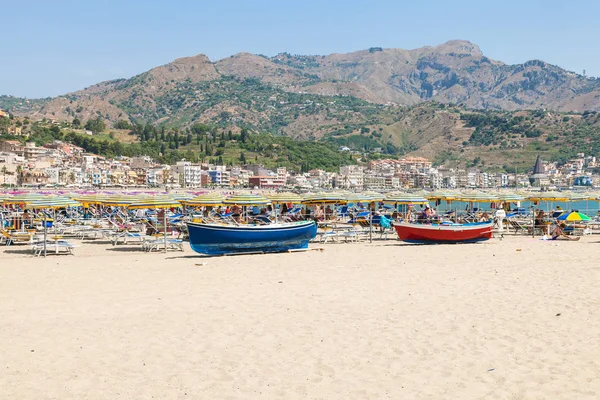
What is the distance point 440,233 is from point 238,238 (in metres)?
7.55

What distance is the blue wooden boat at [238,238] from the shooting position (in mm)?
17219

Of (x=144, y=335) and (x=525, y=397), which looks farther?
(x=144, y=335)

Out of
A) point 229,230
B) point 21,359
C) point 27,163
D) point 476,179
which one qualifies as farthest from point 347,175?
Answer: point 21,359

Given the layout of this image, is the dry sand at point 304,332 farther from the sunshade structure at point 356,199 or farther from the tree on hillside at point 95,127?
the tree on hillside at point 95,127

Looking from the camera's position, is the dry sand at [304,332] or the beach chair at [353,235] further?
the beach chair at [353,235]

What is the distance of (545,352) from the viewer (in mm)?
7164

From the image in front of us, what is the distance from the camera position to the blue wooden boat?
17.2 meters

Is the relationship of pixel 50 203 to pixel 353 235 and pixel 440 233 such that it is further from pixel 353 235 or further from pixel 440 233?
pixel 440 233

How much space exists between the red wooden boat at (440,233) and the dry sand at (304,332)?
5.99 metres

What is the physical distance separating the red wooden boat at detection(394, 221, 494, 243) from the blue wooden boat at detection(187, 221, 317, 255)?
190 inches

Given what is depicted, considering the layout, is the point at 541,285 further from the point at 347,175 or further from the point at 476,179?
the point at 476,179

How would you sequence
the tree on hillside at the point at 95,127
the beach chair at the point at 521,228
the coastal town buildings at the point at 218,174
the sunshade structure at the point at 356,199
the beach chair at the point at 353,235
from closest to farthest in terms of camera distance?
the beach chair at the point at 353,235
the beach chair at the point at 521,228
the sunshade structure at the point at 356,199
the coastal town buildings at the point at 218,174
the tree on hillside at the point at 95,127

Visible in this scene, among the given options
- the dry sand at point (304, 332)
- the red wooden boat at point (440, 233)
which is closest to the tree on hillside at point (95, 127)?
the red wooden boat at point (440, 233)

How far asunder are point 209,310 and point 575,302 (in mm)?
6163
